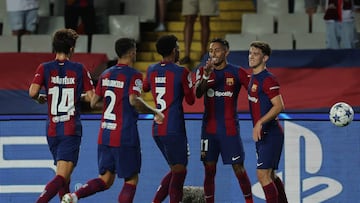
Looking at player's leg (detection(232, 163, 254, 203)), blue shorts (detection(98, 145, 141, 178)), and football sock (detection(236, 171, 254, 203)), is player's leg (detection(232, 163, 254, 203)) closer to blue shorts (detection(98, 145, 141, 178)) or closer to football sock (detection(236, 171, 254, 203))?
football sock (detection(236, 171, 254, 203))

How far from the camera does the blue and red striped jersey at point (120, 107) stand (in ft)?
39.4

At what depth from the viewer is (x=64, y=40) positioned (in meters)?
12.2

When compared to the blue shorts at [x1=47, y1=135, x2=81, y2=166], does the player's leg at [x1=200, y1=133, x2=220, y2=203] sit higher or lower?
lower

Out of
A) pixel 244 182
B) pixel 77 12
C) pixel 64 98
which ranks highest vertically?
pixel 77 12

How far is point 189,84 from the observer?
41.1ft

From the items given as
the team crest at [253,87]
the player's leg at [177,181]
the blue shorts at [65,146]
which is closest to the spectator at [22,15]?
the blue shorts at [65,146]

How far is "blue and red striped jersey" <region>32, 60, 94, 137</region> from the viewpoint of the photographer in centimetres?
1220

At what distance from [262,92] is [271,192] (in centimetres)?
109

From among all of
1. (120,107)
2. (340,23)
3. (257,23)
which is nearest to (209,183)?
(120,107)

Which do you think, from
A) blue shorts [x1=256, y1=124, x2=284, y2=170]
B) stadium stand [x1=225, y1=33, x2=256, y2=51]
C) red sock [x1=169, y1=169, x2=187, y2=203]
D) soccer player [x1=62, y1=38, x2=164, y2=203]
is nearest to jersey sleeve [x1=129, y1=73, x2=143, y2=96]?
soccer player [x1=62, y1=38, x2=164, y2=203]

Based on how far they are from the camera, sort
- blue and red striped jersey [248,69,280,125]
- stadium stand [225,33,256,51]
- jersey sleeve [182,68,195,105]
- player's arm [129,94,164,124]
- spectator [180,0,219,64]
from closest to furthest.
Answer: player's arm [129,94,164,124] → blue and red striped jersey [248,69,280,125] → jersey sleeve [182,68,195,105] → stadium stand [225,33,256,51] → spectator [180,0,219,64]

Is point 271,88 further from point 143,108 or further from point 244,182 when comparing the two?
point 143,108

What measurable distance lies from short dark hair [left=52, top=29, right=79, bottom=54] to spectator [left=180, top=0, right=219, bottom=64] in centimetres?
539

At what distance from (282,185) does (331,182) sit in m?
1.10
